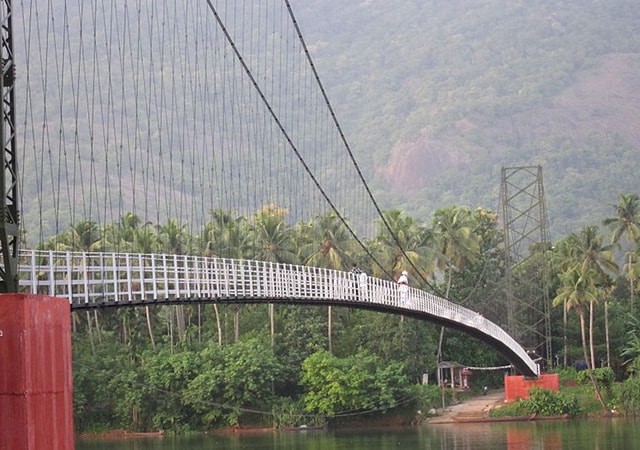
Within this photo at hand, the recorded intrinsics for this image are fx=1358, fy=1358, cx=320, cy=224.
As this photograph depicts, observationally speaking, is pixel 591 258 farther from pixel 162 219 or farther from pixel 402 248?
pixel 162 219

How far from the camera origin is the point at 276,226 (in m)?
66.8

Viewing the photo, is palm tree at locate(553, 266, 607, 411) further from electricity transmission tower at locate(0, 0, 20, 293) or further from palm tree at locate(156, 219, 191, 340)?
electricity transmission tower at locate(0, 0, 20, 293)

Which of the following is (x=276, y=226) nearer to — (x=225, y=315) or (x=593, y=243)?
(x=225, y=315)

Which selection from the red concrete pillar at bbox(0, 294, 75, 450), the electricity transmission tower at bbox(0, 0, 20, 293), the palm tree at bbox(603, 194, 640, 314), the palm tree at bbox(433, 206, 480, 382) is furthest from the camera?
the palm tree at bbox(603, 194, 640, 314)

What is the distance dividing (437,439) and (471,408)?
51.4 ft

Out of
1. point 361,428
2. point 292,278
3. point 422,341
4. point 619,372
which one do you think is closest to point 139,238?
point 361,428

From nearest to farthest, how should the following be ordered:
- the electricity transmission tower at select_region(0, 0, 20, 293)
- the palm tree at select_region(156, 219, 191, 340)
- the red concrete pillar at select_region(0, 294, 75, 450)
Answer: the red concrete pillar at select_region(0, 294, 75, 450), the electricity transmission tower at select_region(0, 0, 20, 293), the palm tree at select_region(156, 219, 191, 340)

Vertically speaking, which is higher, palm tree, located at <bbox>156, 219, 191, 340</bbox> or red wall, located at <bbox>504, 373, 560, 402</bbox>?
palm tree, located at <bbox>156, 219, 191, 340</bbox>

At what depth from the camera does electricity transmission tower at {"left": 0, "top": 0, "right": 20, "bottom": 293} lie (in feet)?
62.1

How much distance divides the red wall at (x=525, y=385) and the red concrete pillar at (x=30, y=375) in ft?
151

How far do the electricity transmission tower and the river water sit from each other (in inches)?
1037

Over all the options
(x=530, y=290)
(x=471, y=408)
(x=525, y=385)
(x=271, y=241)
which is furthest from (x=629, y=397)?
(x=271, y=241)

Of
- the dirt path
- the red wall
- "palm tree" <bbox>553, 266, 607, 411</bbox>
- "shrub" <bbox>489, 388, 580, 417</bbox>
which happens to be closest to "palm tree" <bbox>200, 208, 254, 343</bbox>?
the dirt path

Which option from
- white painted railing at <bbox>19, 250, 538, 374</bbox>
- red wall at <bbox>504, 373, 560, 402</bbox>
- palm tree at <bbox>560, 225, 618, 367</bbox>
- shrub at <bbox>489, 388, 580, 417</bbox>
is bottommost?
shrub at <bbox>489, 388, 580, 417</bbox>
